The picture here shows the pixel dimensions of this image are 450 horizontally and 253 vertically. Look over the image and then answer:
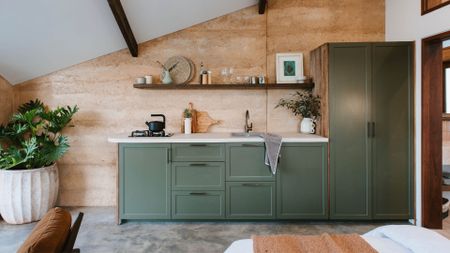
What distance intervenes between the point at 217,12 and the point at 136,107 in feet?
5.35

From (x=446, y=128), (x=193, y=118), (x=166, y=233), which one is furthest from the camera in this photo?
(x=446, y=128)

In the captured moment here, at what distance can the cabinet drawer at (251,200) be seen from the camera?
3.30m

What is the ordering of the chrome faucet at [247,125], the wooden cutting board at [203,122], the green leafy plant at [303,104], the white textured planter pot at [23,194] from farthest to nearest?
the wooden cutting board at [203,122]
the chrome faucet at [247,125]
the green leafy plant at [303,104]
the white textured planter pot at [23,194]

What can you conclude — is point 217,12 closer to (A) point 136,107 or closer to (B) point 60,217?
(A) point 136,107

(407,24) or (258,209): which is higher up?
(407,24)

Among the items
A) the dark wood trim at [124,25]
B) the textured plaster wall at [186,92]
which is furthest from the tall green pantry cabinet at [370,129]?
the dark wood trim at [124,25]

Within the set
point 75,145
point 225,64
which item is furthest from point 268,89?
Result: point 75,145

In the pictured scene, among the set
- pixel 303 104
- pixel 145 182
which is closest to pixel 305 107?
pixel 303 104

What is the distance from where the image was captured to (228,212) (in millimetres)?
3314

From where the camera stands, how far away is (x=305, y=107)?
371 cm

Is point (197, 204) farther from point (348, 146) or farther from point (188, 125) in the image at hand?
point (348, 146)

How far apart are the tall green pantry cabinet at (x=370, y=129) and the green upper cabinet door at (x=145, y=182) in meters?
1.85

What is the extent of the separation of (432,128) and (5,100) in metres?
4.96

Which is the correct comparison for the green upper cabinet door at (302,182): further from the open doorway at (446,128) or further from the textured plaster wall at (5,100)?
the textured plaster wall at (5,100)
